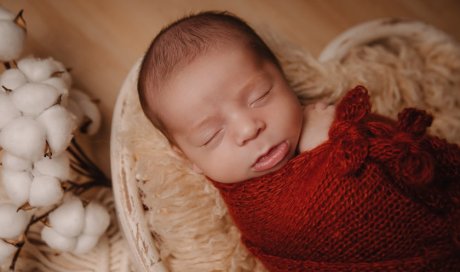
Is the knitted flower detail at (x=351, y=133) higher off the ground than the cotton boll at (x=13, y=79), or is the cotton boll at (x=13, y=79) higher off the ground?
the knitted flower detail at (x=351, y=133)

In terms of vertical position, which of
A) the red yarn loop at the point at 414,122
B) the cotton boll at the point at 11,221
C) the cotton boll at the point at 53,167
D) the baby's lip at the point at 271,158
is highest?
the red yarn loop at the point at 414,122

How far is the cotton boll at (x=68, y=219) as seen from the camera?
1.07m

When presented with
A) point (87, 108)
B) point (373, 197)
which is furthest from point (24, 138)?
point (373, 197)

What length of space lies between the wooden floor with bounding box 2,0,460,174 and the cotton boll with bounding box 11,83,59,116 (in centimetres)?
53

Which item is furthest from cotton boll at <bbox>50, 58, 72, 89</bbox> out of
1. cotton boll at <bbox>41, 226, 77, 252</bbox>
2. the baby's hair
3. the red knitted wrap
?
the red knitted wrap

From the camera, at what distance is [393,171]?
84 cm

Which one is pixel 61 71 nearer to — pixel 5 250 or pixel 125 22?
pixel 5 250

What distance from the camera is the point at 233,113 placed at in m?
0.89

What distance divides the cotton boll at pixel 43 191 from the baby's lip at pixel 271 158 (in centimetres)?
→ 43

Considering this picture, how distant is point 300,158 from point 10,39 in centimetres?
67

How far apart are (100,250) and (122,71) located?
0.61 metres

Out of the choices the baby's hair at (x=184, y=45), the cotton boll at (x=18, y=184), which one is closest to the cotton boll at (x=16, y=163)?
the cotton boll at (x=18, y=184)

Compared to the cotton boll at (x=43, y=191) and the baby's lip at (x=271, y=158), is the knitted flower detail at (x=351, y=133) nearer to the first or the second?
the baby's lip at (x=271, y=158)

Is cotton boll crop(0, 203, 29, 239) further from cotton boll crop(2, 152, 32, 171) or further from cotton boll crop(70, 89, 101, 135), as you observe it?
cotton boll crop(70, 89, 101, 135)
